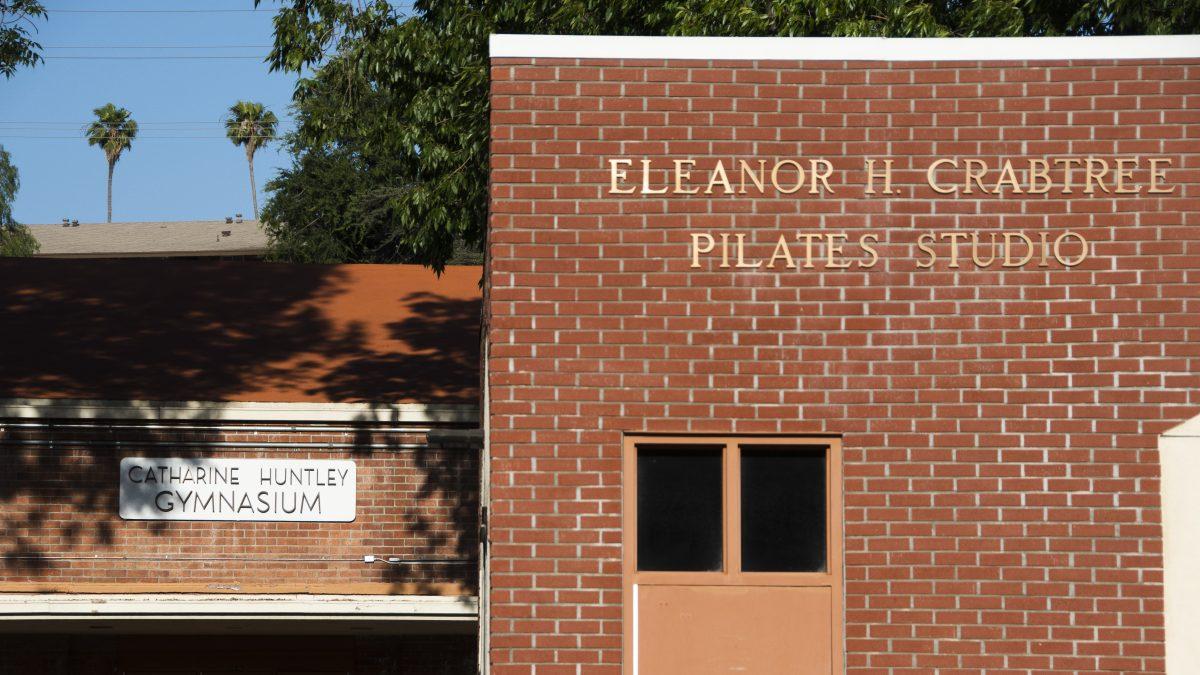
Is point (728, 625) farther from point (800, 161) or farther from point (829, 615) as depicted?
point (800, 161)

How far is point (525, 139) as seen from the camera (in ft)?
26.6

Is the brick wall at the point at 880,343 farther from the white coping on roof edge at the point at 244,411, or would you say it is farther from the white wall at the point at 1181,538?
the white coping on roof edge at the point at 244,411

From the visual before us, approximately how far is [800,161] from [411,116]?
37.9ft

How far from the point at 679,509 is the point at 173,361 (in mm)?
11651

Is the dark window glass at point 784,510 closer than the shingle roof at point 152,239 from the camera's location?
Yes

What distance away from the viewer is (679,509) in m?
8.01

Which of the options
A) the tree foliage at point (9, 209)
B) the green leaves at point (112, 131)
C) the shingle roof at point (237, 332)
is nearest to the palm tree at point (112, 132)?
the green leaves at point (112, 131)

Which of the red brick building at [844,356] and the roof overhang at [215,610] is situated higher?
the red brick building at [844,356]

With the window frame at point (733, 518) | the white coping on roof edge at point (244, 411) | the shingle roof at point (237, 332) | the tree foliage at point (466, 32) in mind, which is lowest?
the window frame at point (733, 518)

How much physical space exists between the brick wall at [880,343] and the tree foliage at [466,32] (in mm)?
8799

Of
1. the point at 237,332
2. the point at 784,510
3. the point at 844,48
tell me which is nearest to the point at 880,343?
the point at 784,510

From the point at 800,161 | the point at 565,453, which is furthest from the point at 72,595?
the point at 800,161

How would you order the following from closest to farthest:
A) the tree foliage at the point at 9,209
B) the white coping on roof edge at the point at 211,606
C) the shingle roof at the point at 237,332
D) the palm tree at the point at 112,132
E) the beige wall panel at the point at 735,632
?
the beige wall panel at the point at 735,632 < the white coping on roof edge at the point at 211,606 < the shingle roof at the point at 237,332 < the tree foliage at the point at 9,209 < the palm tree at the point at 112,132

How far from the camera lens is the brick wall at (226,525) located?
1584 cm
